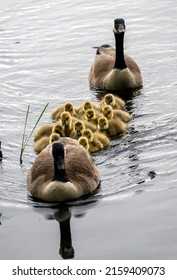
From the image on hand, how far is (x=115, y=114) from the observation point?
1669 centimetres

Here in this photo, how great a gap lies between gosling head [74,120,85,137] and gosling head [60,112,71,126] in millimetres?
223

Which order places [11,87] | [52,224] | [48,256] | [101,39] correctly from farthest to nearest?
[101,39], [11,87], [52,224], [48,256]

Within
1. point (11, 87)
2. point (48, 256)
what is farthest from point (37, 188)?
point (11, 87)

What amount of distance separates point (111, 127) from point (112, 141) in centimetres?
31

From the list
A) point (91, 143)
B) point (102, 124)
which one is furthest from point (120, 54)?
point (91, 143)

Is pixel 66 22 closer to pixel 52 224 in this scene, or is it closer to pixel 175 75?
pixel 175 75

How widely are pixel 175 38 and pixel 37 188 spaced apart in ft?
25.7

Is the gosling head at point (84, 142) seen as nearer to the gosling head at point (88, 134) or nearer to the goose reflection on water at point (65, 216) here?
the gosling head at point (88, 134)

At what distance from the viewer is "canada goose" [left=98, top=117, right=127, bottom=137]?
1612cm

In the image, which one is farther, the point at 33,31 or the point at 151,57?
the point at 33,31

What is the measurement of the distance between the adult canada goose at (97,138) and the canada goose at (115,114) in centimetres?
59

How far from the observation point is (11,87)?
18844mm

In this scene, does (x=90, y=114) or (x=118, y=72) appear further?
(x=118, y=72)

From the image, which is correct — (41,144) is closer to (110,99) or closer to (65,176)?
(65,176)
